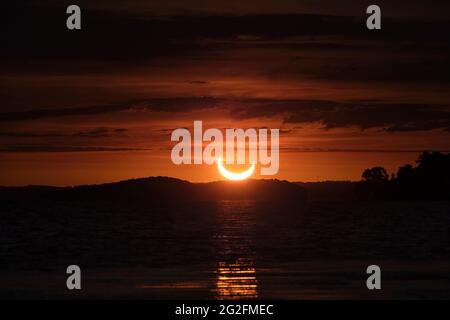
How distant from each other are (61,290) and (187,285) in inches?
187

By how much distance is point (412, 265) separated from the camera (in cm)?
4584

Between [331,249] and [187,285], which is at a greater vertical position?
[331,249]

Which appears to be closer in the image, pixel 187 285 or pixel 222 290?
pixel 222 290

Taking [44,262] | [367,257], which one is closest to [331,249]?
[367,257]
